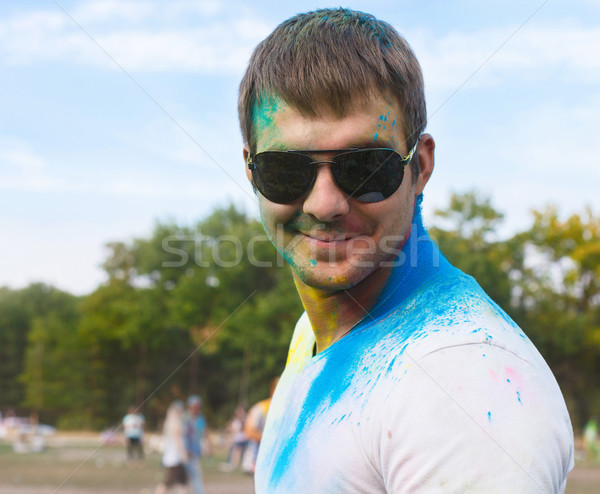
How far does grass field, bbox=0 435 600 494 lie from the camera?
39.7ft

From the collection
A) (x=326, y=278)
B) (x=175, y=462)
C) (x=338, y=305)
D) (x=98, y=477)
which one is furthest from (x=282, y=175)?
(x=98, y=477)

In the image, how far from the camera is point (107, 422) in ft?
129

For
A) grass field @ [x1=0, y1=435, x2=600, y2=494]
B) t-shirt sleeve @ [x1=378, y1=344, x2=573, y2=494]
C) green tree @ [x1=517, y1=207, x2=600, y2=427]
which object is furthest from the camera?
green tree @ [x1=517, y1=207, x2=600, y2=427]

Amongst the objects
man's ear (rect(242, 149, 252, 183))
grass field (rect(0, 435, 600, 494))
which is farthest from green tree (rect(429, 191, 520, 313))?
man's ear (rect(242, 149, 252, 183))

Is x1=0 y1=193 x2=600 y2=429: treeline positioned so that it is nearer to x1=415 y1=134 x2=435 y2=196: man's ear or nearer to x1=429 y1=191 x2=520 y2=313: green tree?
x1=429 y1=191 x2=520 y2=313: green tree

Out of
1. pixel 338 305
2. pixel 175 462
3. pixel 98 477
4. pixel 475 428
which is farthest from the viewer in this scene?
pixel 98 477

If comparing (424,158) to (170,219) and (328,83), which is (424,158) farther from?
(170,219)

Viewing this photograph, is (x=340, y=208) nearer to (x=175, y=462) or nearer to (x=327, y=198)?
(x=327, y=198)

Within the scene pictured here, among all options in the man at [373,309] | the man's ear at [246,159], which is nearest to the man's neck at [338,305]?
the man at [373,309]

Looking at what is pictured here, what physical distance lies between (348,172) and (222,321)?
4340cm

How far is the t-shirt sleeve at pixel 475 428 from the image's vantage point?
109 cm

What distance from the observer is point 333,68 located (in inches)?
59.6

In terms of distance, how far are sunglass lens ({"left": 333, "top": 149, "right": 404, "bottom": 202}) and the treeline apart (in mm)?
35371

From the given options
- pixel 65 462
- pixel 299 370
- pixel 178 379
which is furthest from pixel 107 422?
pixel 299 370
